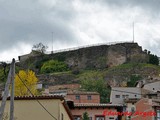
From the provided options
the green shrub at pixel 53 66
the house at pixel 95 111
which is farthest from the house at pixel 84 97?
the green shrub at pixel 53 66

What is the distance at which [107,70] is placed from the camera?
12962 centimetres

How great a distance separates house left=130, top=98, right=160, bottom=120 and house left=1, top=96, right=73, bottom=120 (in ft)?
84.8

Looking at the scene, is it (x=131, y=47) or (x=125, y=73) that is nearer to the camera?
(x=125, y=73)

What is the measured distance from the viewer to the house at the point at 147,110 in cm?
5534

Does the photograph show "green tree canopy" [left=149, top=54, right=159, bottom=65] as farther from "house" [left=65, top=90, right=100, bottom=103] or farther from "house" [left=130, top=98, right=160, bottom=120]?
"house" [left=130, top=98, right=160, bottom=120]

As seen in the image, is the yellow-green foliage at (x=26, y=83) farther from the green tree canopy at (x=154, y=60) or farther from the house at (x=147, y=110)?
the green tree canopy at (x=154, y=60)

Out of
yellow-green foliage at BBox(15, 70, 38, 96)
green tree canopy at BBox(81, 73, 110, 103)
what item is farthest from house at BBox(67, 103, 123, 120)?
green tree canopy at BBox(81, 73, 110, 103)

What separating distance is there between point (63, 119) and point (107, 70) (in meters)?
96.7

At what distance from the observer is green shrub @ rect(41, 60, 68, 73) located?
136500mm

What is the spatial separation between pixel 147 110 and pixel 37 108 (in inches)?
1115

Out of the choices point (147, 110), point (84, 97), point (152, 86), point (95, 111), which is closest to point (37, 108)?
point (95, 111)

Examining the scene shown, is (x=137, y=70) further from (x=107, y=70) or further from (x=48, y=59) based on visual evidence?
(x=48, y=59)

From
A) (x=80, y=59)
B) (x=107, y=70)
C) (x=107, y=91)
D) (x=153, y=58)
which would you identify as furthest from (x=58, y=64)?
(x=107, y=91)

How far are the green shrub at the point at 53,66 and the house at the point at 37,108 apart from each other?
346ft
